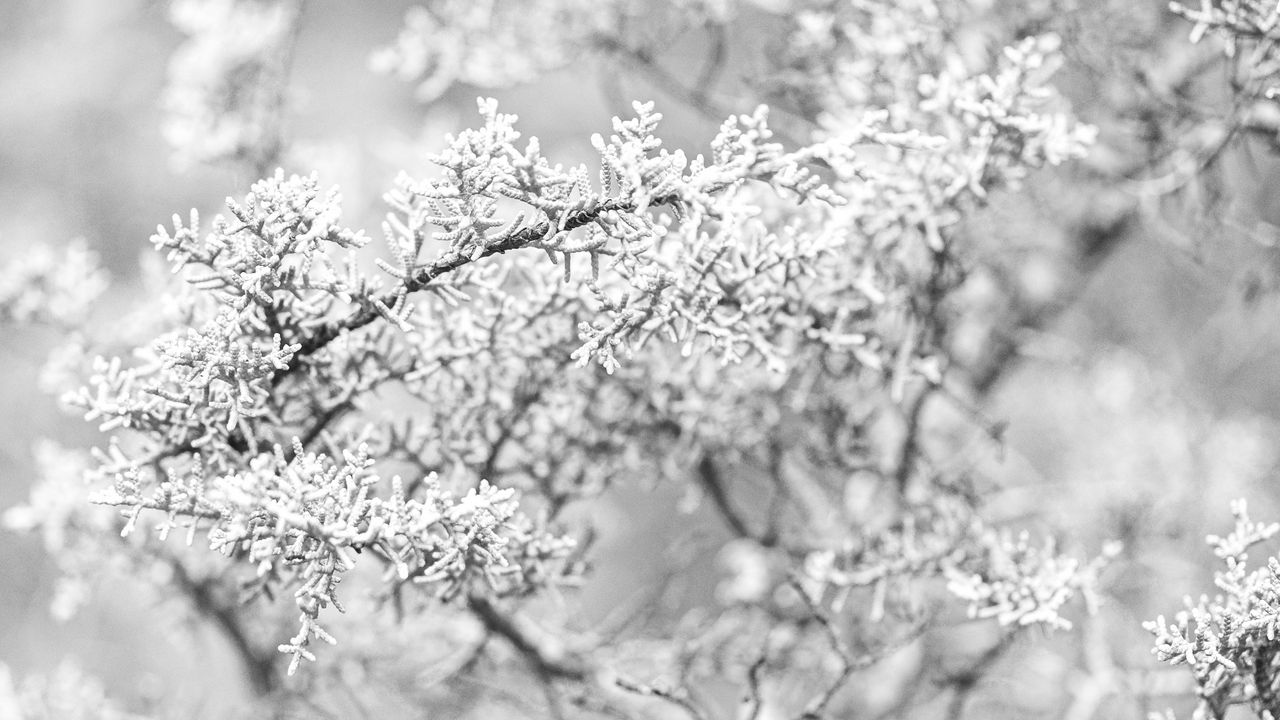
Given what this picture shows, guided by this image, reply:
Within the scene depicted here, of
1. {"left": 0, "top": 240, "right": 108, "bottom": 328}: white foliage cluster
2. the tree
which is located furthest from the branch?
{"left": 0, "top": 240, "right": 108, "bottom": 328}: white foliage cluster

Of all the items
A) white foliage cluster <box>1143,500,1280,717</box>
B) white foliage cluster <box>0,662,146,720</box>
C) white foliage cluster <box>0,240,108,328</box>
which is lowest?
white foliage cluster <box>0,662,146,720</box>

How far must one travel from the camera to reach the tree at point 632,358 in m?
1.24

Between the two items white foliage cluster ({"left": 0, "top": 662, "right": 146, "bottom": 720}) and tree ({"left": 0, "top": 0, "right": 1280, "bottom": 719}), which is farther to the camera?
white foliage cluster ({"left": 0, "top": 662, "right": 146, "bottom": 720})

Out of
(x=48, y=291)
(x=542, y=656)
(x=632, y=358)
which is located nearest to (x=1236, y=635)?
(x=632, y=358)

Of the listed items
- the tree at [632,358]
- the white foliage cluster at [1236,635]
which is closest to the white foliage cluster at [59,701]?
the tree at [632,358]

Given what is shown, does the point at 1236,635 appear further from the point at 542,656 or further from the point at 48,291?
the point at 48,291

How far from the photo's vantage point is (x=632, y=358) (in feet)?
5.17

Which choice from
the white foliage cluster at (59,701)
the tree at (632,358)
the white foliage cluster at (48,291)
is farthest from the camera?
the white foliage cluster at (59,701)

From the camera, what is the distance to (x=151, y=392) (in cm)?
125

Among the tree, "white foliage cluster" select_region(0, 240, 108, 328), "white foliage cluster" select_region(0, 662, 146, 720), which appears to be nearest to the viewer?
the tree

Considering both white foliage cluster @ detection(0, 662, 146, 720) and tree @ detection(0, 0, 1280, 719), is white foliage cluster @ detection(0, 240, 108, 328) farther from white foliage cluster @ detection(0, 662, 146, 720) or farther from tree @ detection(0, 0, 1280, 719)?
white foliage cluster @ detection(0, 662, 146, 720)

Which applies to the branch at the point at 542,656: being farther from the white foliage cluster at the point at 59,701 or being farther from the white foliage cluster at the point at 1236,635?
the white foliage cluster at the point at 1236,635

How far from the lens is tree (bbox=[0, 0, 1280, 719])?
1238 millimetres

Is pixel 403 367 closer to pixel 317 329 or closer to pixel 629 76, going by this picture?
pixel 317 329
